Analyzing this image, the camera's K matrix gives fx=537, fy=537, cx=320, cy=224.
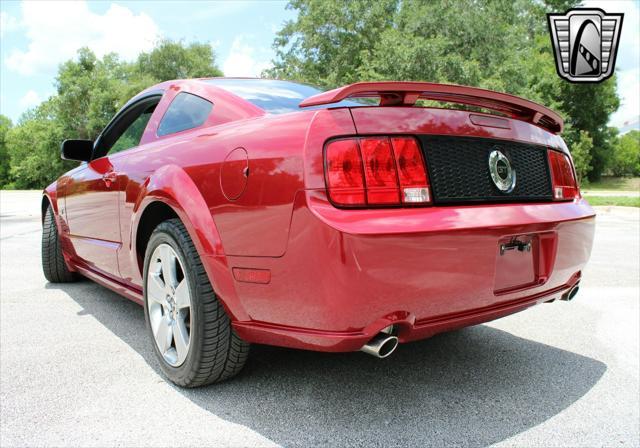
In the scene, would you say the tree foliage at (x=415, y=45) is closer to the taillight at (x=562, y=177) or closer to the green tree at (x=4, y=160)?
the taillight at (x=562, y=177)

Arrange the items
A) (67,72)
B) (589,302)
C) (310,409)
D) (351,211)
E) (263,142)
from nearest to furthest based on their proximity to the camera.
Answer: (351,211), (263,142), (310,409), (589,302), (67,72)

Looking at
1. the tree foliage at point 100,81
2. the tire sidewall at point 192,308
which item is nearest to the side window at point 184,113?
the tire sidewall at point 192,308

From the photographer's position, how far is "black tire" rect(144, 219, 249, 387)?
2.24 metres

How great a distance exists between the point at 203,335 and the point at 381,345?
789 millimetres

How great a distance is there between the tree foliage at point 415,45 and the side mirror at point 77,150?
21.7 m

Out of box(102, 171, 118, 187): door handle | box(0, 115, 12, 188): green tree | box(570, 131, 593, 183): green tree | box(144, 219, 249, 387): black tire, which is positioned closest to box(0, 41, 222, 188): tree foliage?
box(0, 115, 12, 188): green tree

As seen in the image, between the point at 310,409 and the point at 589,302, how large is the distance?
277 cm

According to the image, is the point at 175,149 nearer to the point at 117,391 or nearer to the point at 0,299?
the point at 117,391

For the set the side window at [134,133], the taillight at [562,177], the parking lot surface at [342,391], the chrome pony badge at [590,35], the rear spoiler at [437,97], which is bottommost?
the parking lot surface at [342,391]

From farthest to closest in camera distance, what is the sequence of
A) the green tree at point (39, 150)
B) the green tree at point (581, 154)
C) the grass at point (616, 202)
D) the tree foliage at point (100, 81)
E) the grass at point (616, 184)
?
1. the green tree at point (39, 150)
2. the tree foliage at point (100, 81)
3. the grass at point (616, 184)
4. the green tree at point (581, 154)
5. the grass at point (616, 202)

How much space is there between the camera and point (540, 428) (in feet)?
6.84

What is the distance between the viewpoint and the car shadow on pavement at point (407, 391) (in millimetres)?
2053

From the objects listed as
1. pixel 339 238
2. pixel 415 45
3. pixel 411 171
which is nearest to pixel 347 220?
pixel 339 238

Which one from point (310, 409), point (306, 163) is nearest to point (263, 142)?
point (306, 163)
